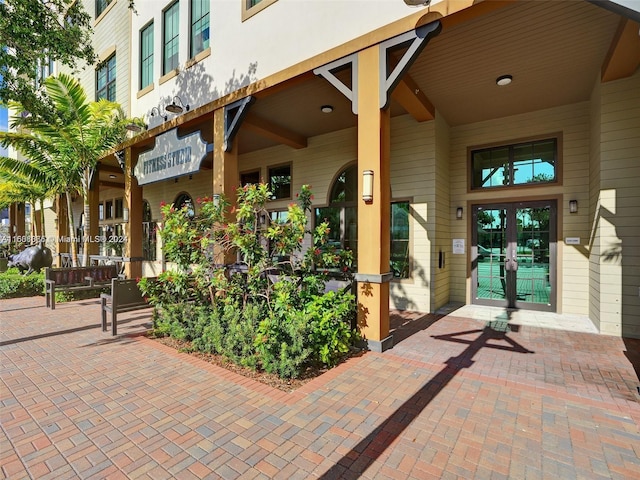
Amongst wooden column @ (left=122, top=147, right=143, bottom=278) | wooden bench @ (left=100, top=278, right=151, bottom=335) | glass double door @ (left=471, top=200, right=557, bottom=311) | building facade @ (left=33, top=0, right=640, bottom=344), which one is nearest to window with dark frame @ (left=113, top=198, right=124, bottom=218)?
building facade @ (left=33, top=0, right=640, bottom=344)

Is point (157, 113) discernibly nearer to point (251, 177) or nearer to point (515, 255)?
point (251, 177)

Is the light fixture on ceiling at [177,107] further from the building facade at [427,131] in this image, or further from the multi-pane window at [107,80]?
the multi-pane window at [107,80]

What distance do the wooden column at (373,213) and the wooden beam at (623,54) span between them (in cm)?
278

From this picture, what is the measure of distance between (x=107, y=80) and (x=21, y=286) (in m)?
6.70

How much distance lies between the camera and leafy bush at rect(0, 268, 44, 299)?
827 cm

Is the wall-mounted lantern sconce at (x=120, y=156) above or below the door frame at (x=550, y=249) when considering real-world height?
above

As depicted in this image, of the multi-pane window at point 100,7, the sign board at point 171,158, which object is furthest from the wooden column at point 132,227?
the multi-pane window at point 100,7

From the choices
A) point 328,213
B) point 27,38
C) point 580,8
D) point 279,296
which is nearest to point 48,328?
point 279,296

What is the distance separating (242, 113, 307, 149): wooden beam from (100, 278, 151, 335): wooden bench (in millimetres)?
3649

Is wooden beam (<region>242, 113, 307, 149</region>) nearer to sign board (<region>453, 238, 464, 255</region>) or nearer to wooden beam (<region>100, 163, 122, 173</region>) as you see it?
sign board (<region>453, 238, 464, 255</region>)

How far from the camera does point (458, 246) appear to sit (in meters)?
7.12

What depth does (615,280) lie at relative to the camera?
190 inches

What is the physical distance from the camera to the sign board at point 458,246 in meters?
7.08

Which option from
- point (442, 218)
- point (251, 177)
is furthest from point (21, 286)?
point (442, 218)
